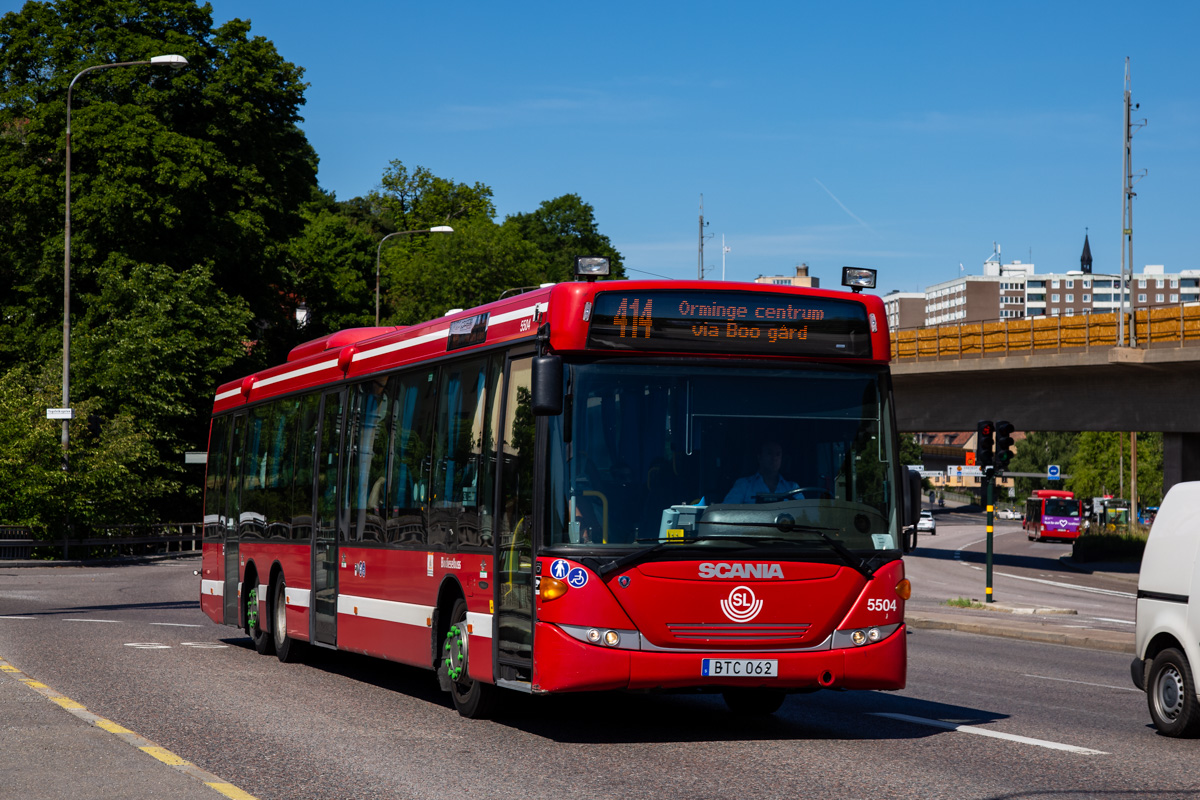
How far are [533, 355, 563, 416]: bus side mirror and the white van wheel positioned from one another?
482 cm

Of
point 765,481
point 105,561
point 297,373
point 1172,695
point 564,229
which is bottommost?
point 105,561

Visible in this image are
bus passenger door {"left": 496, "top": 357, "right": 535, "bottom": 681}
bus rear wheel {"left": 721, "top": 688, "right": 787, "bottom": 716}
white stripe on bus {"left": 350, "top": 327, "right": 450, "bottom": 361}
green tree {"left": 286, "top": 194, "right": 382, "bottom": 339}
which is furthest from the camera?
green tree {"left": 286, "top": 194, "right": 382, "bottom": 339}

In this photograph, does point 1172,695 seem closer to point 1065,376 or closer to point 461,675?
point 461,675

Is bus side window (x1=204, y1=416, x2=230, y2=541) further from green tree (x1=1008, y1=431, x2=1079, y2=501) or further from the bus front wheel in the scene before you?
green tree (x1=1008, y1=431, x2=1079, y2=501)

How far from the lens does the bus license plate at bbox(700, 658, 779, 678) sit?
9727mm

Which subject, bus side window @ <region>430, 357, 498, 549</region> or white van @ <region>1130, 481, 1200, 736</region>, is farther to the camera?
bus side window @ <region>430, 357, 498, 549</region>

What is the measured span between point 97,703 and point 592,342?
200 inches

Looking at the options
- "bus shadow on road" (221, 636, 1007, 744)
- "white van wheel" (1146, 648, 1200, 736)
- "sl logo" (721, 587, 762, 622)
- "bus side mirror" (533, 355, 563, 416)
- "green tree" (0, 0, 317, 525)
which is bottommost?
"bus shadow on road" (221, 636, 1007, 744)

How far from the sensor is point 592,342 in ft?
33.0

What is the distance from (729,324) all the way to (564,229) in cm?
10003

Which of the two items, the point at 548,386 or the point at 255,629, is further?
the point at 255,629

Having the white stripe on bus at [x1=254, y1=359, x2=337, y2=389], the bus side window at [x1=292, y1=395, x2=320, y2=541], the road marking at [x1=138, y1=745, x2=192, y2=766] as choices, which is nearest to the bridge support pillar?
the white stripe on bus at [x1=254, y1=359, x2=337, y2=389]

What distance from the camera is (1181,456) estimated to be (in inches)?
1877

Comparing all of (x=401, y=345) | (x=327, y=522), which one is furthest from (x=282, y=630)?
(x=401, y=345)
